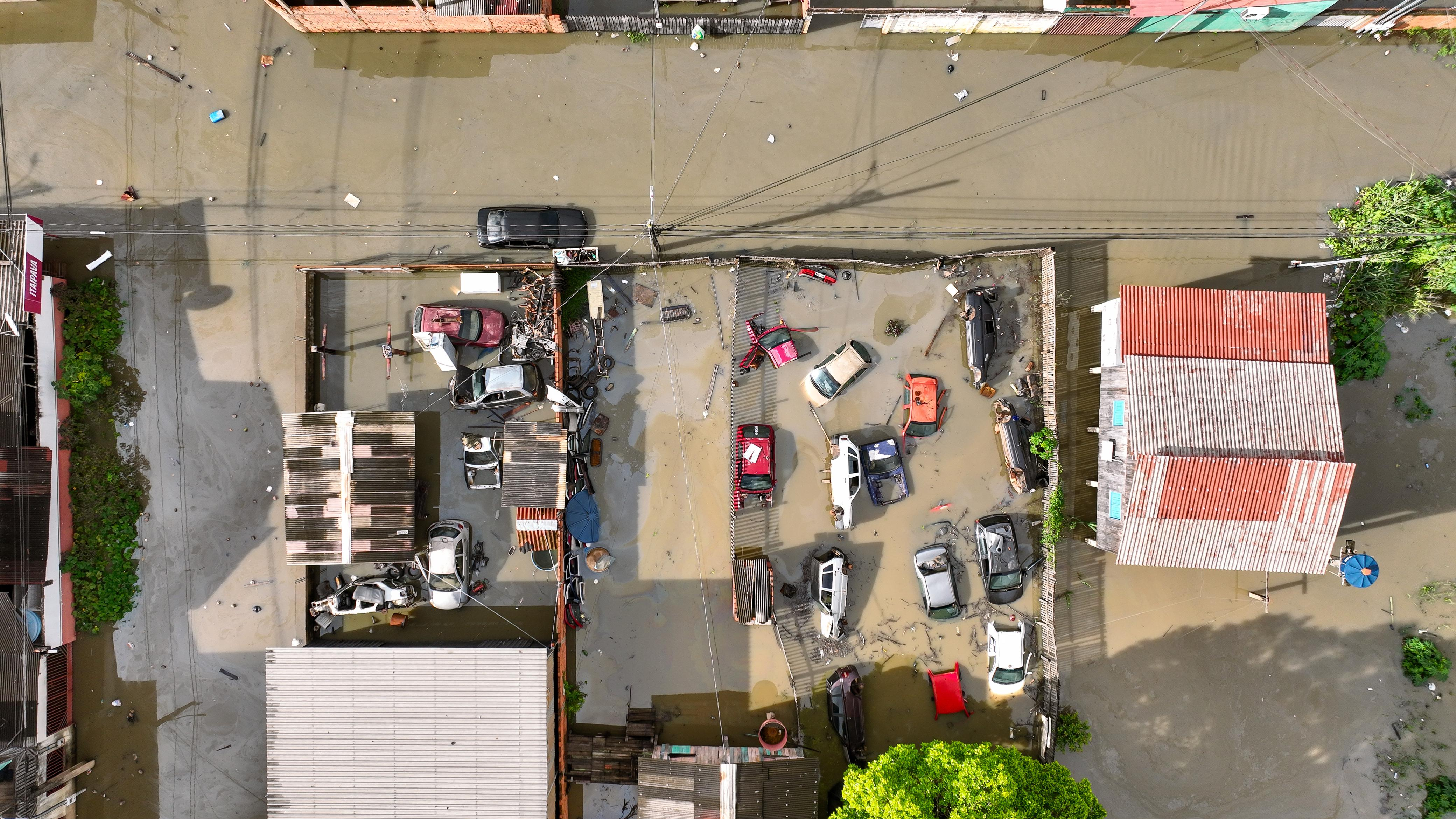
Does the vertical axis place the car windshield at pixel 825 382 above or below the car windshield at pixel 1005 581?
above

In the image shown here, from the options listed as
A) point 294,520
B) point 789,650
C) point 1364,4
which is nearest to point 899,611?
point 789,650

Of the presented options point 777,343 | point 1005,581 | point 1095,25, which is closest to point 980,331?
point 777,343

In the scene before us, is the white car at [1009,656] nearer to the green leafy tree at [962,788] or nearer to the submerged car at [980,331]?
the green leafy tree at [962,788]

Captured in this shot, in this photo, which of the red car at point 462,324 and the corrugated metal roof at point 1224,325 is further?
the red car at point 462,324

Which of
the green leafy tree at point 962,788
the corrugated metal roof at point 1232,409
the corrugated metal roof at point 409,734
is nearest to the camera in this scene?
the green leafy tree at point 962,788

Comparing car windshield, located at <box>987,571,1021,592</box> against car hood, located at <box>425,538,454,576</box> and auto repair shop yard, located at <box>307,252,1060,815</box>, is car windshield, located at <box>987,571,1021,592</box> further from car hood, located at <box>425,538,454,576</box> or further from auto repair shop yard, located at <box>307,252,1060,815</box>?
car hood, located at <box>425,538,454,576</box>

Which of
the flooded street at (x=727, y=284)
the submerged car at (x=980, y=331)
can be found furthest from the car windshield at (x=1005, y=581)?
the submerged car at (x=980, y=331)

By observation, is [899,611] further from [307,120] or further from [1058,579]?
[307,120]
